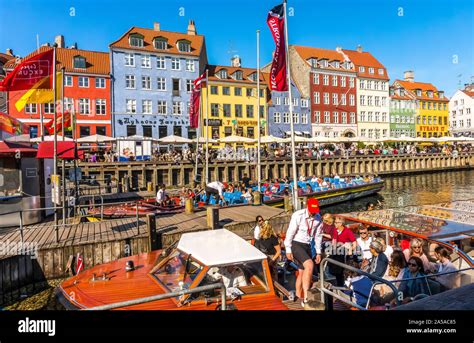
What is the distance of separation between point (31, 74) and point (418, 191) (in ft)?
119

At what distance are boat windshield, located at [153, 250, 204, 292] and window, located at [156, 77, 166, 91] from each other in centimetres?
4407

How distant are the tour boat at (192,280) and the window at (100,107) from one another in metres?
40.5

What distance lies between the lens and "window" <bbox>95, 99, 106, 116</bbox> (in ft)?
145

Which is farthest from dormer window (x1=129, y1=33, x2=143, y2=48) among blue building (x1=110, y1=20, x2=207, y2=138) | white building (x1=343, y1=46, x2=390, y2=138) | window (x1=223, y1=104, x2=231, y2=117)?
white building (x1=343, y1=46, x2=390, y2=138)

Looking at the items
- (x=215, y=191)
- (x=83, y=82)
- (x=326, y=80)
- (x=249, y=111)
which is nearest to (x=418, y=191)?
(x=215, y=191)

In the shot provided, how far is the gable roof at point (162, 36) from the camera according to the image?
1828 inches

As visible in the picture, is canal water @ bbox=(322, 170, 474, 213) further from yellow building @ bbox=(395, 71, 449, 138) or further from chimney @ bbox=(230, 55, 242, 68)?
chimney @ bbox=(230, 55, 242, 68)

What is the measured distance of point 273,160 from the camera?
1585 inches

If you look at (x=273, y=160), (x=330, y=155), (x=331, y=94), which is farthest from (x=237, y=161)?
(x=331, y=94)

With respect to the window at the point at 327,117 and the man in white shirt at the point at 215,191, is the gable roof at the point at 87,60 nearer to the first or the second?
the man in white shirt at the point at 215,191

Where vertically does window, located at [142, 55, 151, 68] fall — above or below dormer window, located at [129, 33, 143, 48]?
below

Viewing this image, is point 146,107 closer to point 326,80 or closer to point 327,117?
point 327,117

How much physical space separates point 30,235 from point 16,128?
540cm
